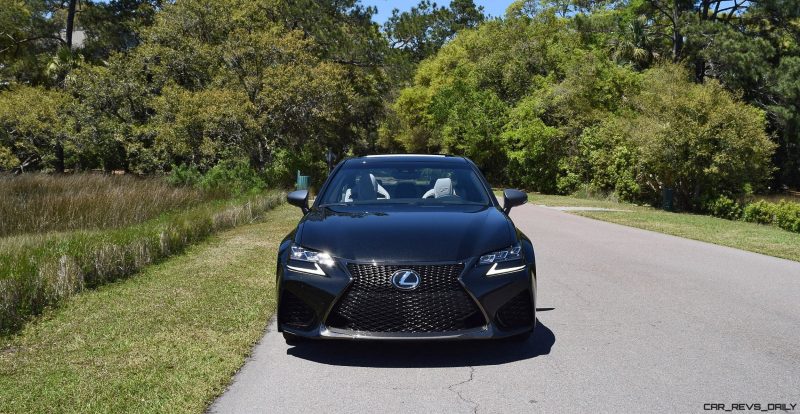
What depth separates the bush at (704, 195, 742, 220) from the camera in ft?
76.9

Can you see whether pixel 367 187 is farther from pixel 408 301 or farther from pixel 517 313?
pixel 517 313

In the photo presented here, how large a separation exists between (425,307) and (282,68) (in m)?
28.2

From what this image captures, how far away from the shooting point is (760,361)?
507cm

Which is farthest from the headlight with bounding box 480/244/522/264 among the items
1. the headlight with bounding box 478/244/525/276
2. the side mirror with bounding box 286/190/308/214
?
the side mirror with bounding box 286/190/308/214

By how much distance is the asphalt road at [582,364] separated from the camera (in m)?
4.20

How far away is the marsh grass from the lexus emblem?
371cm

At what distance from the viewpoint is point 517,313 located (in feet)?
16.1

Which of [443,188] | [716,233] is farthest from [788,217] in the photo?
[443,188]

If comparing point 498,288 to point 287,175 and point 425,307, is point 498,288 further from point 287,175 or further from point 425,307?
point 287,175

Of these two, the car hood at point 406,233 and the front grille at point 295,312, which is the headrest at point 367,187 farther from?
the front grille at point 295,312

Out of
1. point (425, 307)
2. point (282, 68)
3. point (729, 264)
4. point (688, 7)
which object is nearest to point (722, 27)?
point (688, 7)

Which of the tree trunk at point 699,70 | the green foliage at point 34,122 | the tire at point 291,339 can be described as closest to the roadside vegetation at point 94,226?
the tire at point 291,339

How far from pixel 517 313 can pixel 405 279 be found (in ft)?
3.08

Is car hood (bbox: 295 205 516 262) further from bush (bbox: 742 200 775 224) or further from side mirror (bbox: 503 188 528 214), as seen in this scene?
bush (bbox: 742 200 775 224)
